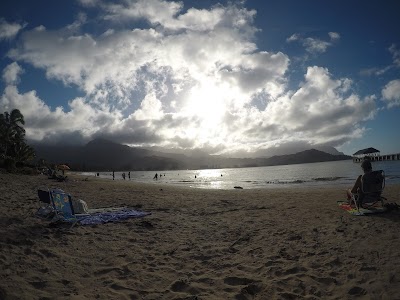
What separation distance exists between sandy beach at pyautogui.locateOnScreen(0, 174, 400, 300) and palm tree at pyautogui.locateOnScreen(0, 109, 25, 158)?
45.2m

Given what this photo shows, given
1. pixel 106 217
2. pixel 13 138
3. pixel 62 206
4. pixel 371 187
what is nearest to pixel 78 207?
pixel 62 206

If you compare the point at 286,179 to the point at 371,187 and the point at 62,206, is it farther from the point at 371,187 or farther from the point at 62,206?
the point at 62,206

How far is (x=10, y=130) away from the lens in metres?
47.1

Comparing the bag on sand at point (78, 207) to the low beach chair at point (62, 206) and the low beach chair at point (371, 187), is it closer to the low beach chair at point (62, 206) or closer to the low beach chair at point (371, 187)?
the low beach chair at point (62, 206)

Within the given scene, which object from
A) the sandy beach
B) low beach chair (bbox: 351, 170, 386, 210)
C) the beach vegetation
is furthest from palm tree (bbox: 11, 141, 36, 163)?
low beach chair (bbox: 351, 170, 386, 210)

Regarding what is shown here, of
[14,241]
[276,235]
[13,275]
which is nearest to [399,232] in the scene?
[276,235]

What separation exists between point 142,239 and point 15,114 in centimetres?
5238

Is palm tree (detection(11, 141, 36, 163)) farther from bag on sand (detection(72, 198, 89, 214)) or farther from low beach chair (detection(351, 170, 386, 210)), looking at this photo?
low beach chair (detection(351, 170, 386, 210))

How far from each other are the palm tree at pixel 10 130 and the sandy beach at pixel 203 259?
45.2 meters

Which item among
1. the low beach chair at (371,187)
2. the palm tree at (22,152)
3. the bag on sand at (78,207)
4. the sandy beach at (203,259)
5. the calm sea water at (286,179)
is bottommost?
the calm sea water at (286,179)

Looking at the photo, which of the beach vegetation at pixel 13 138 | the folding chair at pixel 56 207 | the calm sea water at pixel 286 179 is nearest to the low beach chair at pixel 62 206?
the folding chair at pixel 56 207

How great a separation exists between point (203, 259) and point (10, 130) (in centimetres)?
5320

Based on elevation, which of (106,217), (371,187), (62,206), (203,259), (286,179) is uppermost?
(371,187)

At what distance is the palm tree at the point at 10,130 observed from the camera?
45.2m
